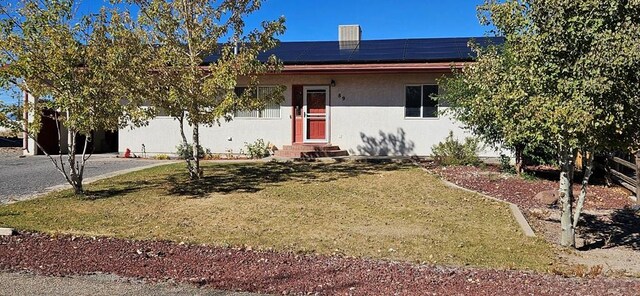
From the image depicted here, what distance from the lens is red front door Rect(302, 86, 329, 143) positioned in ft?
53.4

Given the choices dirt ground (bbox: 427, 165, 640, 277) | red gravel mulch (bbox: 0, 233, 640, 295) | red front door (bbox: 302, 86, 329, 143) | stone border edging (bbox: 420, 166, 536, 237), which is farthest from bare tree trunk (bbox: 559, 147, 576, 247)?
red front door (bbox: 302, 86, 329, 143)

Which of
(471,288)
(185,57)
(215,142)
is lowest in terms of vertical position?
(471,288)

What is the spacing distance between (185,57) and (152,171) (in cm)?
375

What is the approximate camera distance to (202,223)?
7.05 metres

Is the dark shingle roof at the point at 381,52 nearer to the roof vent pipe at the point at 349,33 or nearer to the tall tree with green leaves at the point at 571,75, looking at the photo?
the roof vent pipe at the point at 349,33

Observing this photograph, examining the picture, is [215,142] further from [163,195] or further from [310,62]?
[163,195]

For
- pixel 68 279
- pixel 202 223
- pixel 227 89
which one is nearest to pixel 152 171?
pixel 227 89

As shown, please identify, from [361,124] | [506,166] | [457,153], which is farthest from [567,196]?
[361,124]

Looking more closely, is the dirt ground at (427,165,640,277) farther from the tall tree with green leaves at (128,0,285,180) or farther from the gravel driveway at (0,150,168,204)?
the gravel driveway at (0,150,168,204)

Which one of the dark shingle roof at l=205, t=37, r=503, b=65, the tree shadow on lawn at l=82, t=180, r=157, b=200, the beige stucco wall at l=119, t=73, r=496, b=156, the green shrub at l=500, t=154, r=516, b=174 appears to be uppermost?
the dark shingle roof at l=205, t=37, r=503, b=65

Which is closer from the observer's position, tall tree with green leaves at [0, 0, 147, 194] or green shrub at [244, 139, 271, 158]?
tall tree with green leaves at [0, 0, 147, 194]

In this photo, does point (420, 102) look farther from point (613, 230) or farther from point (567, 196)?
point (567, 196)

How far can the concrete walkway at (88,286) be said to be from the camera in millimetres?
4281

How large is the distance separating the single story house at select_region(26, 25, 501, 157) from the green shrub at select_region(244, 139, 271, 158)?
11.5 inches
